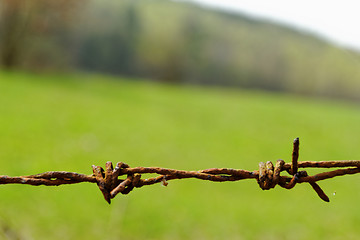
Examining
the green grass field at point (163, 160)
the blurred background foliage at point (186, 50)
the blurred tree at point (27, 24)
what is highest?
Answer: the blurred background foliage at point (186, 50)

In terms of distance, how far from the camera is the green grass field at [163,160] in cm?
554

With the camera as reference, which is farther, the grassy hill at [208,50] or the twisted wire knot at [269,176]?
the grassy hill at [208,50]

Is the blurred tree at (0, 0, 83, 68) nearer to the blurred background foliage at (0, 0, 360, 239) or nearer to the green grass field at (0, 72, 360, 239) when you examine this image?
the blurred background foliage at (0, 0, 360, 239)

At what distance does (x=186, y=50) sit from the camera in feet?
137

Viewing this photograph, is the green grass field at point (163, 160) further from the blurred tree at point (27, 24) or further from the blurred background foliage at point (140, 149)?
the blurred tree at point (27, 24)

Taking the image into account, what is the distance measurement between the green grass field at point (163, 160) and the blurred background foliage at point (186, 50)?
1140cm

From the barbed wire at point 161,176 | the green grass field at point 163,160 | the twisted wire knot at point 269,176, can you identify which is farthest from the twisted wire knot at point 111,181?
the green grass field at point 163,160

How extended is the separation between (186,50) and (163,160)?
3374cm

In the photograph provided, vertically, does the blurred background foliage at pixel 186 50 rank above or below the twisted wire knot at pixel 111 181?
above

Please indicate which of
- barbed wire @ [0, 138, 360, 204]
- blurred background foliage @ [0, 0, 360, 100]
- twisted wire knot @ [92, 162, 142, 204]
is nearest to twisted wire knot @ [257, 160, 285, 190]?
barbed wire @ [0, 138, 360, 204]

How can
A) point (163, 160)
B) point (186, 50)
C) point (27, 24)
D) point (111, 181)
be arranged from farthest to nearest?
1. point (186, 50)
2. point (27, 24)
3. point (163, 160)
4. point (111, 181)

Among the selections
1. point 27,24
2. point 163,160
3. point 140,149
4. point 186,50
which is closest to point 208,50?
point 186,50

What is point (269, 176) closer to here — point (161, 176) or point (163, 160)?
point (161, 176)

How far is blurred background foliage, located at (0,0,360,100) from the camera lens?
1089 inches
